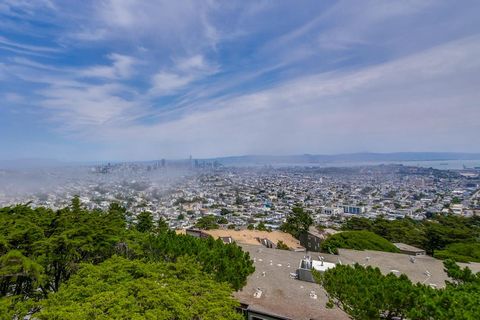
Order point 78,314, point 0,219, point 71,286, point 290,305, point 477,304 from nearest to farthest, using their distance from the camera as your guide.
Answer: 1. point 477,304
2. point 78,314
3. point 71,286
4. point 290,305
5. point 0,219

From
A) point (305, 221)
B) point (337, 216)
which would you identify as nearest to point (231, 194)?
point (337, 216)

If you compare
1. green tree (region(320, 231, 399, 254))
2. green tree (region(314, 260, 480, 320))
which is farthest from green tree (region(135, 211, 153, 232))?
green tree (region(314, 260, 480, 320))

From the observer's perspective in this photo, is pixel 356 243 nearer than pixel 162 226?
Yes

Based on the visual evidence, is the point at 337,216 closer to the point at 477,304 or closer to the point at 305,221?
the point at 305,221

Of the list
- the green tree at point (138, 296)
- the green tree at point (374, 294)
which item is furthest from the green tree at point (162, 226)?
the green tree at point (374, 294)

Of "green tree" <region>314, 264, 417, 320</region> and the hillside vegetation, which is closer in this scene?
"green tree" <region>314, 264, 417, 320</region>

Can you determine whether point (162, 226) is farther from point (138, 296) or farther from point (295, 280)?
point (138, 296)

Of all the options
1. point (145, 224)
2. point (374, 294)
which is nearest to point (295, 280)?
point (374, 294)

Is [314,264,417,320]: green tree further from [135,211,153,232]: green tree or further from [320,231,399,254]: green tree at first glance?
[135,211,153,232]: green tree

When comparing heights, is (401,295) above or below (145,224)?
above

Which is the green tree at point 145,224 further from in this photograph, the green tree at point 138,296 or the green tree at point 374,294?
the green tree at point 374,294

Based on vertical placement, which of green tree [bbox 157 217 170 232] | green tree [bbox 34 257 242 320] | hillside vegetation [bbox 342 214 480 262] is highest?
green tree [bbox 34 257 242 320]
